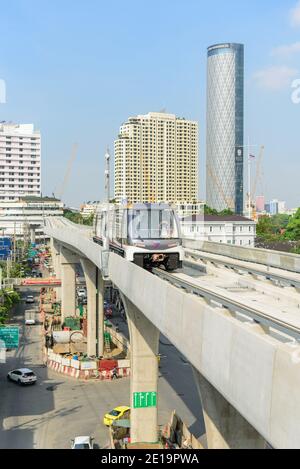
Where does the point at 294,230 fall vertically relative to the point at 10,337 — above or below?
above

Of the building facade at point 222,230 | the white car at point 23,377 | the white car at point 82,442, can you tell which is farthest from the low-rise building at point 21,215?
the white car at point 82,442

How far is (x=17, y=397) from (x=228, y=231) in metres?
47.2

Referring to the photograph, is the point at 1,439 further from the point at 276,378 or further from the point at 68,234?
the point at 276,378

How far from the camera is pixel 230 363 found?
9156 millimetres

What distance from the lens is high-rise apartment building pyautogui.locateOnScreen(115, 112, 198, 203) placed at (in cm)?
18010

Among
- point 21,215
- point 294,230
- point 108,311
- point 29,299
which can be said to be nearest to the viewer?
point 108,311

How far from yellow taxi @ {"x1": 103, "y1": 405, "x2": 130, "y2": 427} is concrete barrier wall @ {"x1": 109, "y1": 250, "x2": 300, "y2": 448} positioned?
1600 cm

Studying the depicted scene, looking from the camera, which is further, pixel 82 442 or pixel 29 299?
pixel 29 299

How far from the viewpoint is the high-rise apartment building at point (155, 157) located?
180100 mm

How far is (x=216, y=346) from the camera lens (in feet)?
32.5

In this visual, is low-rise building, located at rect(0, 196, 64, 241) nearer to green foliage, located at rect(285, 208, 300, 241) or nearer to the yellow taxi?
green foliage, located at rect(285, 208, 300, 241)

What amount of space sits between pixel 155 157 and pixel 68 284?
421 ft

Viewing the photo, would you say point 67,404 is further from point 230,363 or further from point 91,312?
point 230,363

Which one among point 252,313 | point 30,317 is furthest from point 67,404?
point 30,317
